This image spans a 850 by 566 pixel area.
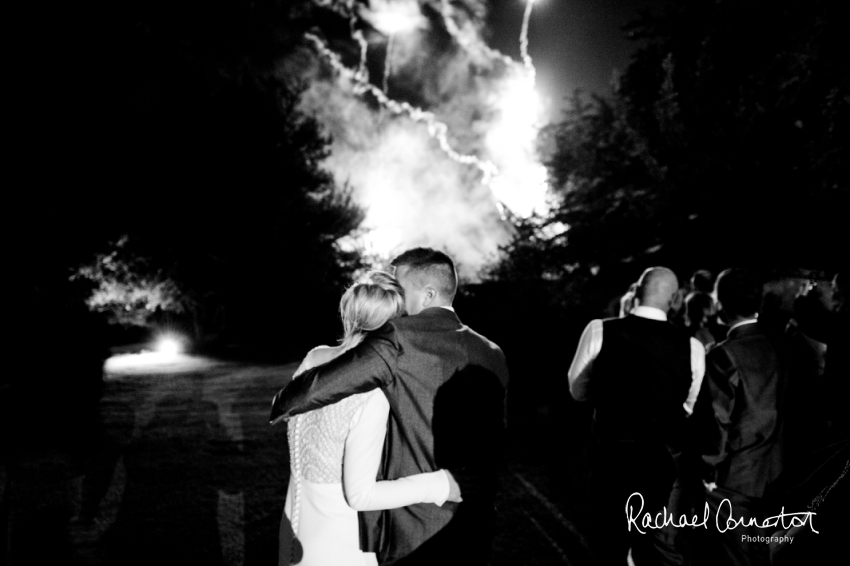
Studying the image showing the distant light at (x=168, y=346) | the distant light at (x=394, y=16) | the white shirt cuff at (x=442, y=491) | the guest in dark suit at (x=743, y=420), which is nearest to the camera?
the white shirt cuff at (x=442, y=491)

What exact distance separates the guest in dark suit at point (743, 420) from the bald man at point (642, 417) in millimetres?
179

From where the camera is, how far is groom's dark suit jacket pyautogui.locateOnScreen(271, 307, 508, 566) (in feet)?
6.64

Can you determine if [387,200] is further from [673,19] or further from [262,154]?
[673,19]

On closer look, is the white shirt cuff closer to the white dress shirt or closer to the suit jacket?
the white dress shirt

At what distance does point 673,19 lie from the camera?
11.1 metres

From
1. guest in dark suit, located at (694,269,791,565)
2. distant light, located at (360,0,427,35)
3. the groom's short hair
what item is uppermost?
distant light, located at (360,0,427,35)

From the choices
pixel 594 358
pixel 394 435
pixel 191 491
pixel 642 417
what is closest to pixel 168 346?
pixel 191 491

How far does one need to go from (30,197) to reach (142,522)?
15282 millimetres

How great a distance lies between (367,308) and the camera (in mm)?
2078

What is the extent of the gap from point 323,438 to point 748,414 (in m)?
2.86

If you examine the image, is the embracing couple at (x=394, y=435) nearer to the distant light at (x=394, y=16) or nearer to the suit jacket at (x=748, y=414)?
the suit jacket at (x=748, y=414)

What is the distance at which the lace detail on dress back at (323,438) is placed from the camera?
6.17 ft

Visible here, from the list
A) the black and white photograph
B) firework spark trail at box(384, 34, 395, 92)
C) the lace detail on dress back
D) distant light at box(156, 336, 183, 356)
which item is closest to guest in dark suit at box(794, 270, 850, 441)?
the black and white photograph

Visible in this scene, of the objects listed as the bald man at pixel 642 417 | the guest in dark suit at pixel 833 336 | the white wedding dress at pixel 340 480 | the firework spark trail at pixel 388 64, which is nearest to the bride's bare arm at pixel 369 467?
the white wedding dress at pixel 340 480
